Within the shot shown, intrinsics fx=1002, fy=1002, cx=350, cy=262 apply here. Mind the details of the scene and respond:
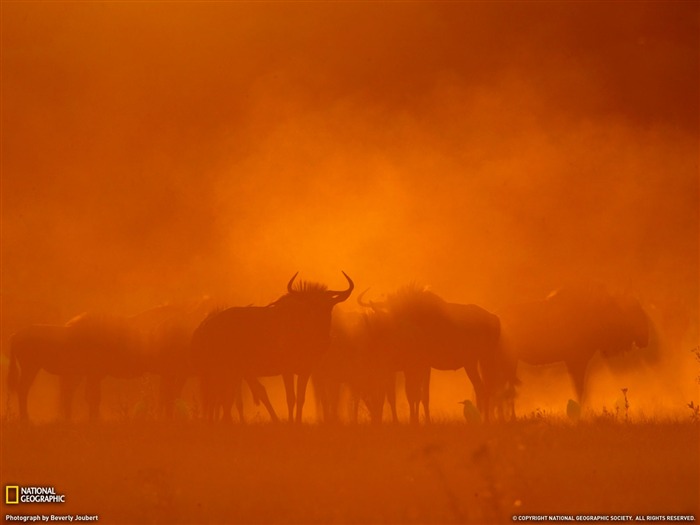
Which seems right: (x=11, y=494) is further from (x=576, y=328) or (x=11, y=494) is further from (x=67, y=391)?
(x=576, y=328)

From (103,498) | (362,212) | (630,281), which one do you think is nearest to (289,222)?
(362,212)

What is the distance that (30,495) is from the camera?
8.06 meters

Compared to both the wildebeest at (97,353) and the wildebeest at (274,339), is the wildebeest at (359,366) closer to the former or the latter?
the wildebeest at (274,339)

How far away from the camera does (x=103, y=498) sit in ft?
26.2

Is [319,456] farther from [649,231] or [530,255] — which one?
[649,231]

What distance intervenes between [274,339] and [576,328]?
5.65 meters

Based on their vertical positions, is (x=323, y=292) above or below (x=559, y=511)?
above

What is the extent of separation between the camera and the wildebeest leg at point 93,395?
1469 centimetres

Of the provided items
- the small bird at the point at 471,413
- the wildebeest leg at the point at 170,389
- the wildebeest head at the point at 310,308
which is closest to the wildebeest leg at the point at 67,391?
the wildebeest leg at the point at 170,389

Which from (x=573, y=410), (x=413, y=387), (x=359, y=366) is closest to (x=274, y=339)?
(x=359, y=366)

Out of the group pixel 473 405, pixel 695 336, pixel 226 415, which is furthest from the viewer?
pixel 695 336

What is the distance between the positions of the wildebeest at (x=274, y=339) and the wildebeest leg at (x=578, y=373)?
15.4 ft

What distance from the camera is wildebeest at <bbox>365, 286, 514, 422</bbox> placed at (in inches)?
527

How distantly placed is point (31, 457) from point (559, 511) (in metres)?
5.17
